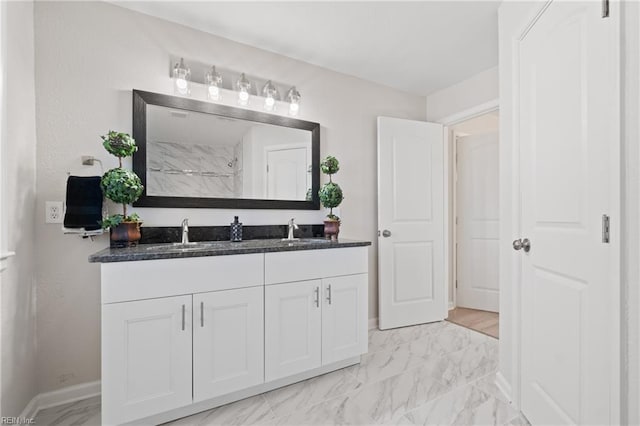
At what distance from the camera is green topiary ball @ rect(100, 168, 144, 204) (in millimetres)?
1697

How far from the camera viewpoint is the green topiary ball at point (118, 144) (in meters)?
1.74

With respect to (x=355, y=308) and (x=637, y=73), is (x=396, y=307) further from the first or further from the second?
(x=637, y=73)

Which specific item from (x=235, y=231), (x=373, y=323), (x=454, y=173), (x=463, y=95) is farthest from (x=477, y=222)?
(x=235, y=231)

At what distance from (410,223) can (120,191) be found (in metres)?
2.50

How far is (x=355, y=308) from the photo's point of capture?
A: 220cm

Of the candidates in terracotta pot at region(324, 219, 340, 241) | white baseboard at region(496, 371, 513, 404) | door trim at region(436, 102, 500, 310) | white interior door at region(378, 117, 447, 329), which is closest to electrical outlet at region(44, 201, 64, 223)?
terracotta pot at region(324, 219, 340, 241)

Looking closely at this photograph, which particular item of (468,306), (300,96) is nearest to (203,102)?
(300,96)

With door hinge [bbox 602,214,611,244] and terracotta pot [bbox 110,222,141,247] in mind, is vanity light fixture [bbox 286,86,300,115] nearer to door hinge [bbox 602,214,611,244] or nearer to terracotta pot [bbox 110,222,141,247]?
terracotta pot [bbox 110,222,141,247]

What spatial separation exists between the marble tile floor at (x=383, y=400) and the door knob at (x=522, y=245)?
35.7 inches

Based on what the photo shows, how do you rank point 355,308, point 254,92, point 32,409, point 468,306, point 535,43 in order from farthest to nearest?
point 468,306, point 254,92, point 355,308, point 32,409, point 535,43

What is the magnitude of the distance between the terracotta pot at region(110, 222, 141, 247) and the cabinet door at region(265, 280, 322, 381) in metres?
0.86

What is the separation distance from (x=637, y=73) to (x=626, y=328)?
2.75ft

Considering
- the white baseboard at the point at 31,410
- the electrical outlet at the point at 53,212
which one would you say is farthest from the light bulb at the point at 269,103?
the white baseboard at the point at 31,410

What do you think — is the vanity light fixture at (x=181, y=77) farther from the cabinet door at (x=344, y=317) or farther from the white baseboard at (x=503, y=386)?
the white baseboard at (x=503, y=386)
